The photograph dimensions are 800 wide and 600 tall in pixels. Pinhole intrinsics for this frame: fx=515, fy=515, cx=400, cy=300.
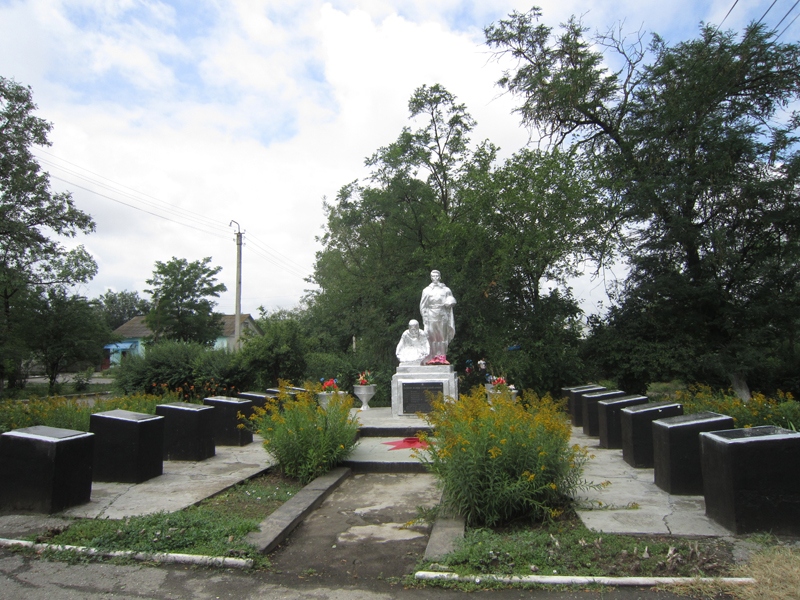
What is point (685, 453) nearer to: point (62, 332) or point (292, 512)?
point (292, 512)

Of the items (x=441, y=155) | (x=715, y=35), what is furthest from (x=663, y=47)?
(x=441, y=155)

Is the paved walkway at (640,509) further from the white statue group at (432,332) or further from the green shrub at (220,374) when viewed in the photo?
the green shrub at (220,374)

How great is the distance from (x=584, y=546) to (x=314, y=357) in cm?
1300

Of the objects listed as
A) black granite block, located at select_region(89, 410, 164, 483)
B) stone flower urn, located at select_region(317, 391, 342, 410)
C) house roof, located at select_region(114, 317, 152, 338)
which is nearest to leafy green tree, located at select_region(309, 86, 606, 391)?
stone flower urn, located at select_region(317, 391, 342, 410)

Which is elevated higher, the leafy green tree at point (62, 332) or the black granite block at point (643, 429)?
the leafy green tree at point (62, 332)

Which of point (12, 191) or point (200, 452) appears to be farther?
point (12, 191)

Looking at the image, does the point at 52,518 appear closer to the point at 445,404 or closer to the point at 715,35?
the point at 445,404

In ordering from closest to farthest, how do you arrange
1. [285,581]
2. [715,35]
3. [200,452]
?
[285,581] → [200,452] → [715,35]

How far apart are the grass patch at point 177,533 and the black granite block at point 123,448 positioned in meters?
1.36

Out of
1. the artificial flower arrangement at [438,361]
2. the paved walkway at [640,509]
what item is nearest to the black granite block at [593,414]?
the paved walkway at [640,509]

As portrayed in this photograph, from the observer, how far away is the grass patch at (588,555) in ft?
10.8

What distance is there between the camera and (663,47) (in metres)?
15.9

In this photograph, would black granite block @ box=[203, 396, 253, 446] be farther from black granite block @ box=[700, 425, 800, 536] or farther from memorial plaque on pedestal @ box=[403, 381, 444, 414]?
black granite block @ box=[700, 425, 800, 536]

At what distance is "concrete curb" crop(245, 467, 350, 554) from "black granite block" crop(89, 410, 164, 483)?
1.94m
